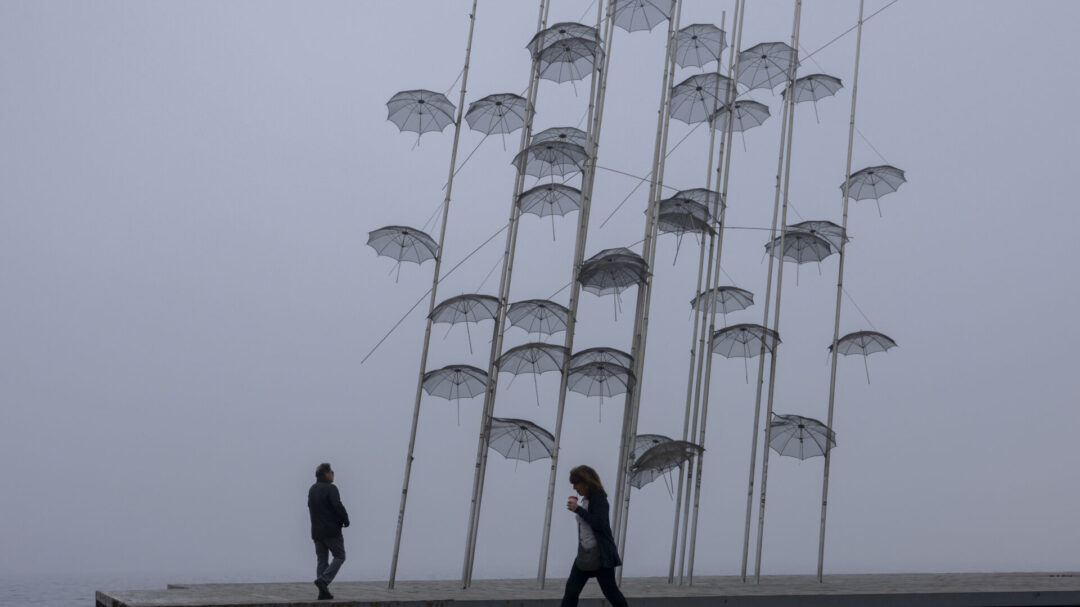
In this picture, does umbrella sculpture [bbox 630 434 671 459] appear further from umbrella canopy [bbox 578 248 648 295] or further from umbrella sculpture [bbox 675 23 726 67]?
umbrella sculpture [bbox 675 23 726 67]

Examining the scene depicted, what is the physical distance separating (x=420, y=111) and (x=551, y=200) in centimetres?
264

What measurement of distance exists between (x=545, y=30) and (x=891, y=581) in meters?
12.3

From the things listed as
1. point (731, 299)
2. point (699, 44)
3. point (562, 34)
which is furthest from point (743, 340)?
point (562, 34)

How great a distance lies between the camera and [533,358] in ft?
56.2

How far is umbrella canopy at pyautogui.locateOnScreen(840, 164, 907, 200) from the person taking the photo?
21750 mm

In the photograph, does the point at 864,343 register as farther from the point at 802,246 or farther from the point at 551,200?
the point at 551,200

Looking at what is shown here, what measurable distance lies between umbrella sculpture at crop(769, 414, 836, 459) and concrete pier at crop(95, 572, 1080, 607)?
2415 millimetres

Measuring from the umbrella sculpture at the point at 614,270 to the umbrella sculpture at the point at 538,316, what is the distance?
0.79m

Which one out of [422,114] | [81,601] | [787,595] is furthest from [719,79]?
[81,601]

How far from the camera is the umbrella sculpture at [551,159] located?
58.5 ft

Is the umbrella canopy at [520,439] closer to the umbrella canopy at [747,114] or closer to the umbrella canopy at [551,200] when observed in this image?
the umbrella canopy at [551,200]

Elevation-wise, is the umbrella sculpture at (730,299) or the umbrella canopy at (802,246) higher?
the umbrella canopy at (802,246)

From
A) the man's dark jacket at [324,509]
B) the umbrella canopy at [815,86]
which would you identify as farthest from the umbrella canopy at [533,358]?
the umbrella canopy at [815,86]

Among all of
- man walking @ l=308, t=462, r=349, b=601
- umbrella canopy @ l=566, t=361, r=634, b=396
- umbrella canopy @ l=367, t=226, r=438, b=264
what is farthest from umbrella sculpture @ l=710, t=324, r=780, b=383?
man walking @ l=308, t=462, r=349, b=601
